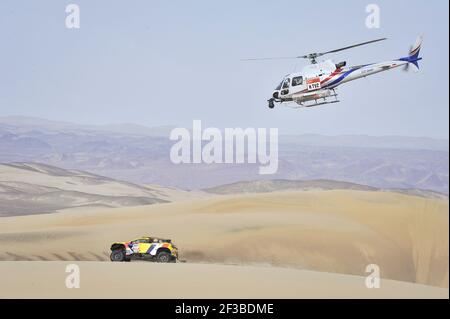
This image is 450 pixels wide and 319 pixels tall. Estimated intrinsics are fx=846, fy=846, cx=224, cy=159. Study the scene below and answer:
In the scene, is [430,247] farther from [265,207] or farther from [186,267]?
[186,267]

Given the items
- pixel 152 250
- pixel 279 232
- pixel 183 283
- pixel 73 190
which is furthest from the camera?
pixel 73 190

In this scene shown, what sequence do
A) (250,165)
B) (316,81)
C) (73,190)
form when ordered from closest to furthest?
1. (316,81)
2. (73,190)
3. (250,165)

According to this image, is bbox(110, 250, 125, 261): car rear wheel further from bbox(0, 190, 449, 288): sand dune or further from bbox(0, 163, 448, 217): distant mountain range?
bbox(0, 163, 448, 217): distant mountain range

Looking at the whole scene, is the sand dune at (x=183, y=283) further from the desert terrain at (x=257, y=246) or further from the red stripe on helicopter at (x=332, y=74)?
the red stripe on helicopter at (x=332, y=74)

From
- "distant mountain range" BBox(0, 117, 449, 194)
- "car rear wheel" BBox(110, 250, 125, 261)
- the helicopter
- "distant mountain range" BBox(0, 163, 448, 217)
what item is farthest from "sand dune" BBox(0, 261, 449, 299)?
"distant mountain range" BBox(0, 117, 449, 194)

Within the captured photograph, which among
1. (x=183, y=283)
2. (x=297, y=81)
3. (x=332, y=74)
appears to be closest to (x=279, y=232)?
(x=297, y=81)

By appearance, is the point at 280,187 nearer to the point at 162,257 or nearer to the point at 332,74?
the point at 332,74
